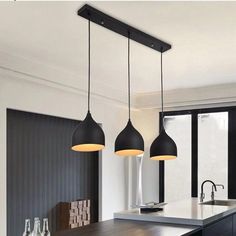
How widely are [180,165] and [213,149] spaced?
2.13 ft

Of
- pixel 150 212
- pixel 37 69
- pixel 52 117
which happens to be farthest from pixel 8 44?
pixel 150 212

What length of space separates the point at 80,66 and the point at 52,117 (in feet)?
2.82

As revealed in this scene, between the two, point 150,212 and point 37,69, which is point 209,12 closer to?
point 150,212

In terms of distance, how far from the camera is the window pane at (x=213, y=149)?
235 inches

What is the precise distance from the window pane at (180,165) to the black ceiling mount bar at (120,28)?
2.78m

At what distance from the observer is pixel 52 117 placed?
5.02 meters

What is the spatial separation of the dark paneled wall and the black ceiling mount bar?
1.86 metres

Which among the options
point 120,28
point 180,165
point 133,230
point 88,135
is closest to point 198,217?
point 133,230

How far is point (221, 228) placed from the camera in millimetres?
3701

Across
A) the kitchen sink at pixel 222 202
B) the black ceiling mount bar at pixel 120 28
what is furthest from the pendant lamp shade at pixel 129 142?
the kitchen sink at pixel 222 202

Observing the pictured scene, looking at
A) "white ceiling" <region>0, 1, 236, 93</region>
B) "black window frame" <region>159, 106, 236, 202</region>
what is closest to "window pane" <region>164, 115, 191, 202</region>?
"black window frame" <region>159, 106, 236, 202</region>

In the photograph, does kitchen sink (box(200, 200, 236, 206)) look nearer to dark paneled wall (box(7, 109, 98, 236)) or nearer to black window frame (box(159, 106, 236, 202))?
black window frame (box(159, 106, 236, 202))

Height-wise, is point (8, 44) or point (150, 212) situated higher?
point (8, 44)

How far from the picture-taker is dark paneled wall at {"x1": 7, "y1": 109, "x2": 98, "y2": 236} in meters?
4.39
